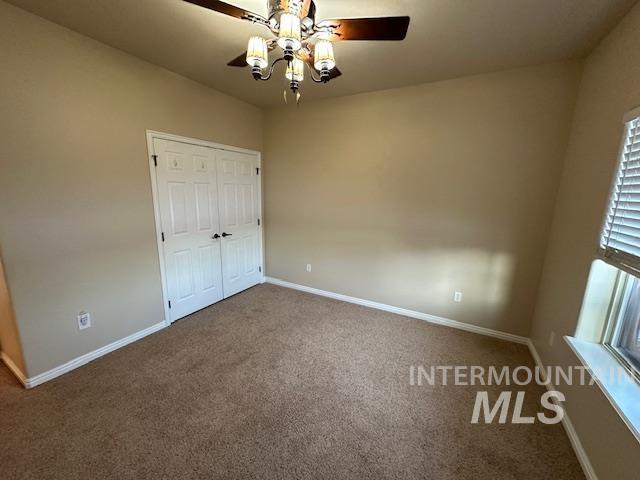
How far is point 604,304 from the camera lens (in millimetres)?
1624

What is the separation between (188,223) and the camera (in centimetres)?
298

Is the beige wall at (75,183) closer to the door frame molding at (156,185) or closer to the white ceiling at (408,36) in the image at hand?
the door frame molding at (156,185)

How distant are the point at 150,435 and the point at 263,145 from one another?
138 inches

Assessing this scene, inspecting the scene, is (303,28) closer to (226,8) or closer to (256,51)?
(256,51)

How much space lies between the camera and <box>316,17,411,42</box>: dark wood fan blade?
127 cm

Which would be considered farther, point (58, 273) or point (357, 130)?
point (357, 130)

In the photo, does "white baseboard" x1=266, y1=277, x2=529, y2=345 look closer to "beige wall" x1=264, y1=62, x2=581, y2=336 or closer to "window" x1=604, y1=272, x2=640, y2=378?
"beige wall" x1=264, y1=62, x2=581, y2=336

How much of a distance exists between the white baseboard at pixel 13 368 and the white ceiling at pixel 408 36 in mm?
2622

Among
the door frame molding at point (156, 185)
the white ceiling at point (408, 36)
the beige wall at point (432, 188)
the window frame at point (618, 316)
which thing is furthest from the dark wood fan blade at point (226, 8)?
the window frame at point (618, 316)

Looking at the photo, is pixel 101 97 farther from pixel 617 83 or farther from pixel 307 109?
pixel 617 83

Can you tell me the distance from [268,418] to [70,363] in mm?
1796

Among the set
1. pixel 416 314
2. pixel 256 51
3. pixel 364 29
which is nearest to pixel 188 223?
pixel 256 51

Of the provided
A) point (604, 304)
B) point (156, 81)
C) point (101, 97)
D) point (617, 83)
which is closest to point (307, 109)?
point (156, 81)

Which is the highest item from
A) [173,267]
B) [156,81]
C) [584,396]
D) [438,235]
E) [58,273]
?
[156,81]
